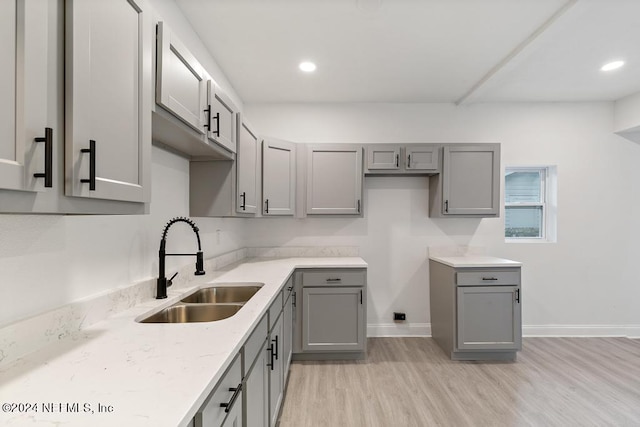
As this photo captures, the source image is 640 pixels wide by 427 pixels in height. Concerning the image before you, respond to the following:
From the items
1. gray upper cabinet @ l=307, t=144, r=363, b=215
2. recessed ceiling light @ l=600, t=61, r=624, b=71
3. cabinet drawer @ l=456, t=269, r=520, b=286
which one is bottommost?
cabinet drawer @ l=456, t=269, r=520, b=286

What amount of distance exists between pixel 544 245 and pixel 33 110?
4.46m

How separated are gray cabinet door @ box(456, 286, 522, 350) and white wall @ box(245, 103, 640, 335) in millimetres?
704

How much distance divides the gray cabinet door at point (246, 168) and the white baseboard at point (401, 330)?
2.04m

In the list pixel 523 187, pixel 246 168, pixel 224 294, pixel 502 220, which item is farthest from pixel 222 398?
pixel 523 187

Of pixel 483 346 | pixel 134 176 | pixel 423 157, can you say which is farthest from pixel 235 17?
pixel 483 346

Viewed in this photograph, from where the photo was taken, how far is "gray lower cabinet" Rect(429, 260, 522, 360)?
2996 millimetres

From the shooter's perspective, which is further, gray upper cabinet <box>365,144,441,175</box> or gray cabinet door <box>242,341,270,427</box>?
gray upper cabinet <box>365,144,441,175</box>

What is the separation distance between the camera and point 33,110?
698mm

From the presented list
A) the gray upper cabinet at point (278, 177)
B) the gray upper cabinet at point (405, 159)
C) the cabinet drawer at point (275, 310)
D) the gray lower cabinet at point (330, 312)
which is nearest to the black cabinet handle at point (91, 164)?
the cabinet drawer at point (275, 310)

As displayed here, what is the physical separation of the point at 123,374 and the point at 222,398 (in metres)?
0.30

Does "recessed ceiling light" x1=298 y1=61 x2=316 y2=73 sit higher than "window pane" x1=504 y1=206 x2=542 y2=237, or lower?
higher

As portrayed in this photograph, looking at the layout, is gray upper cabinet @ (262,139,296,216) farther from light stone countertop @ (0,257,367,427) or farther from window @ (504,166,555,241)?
window @ (504,166,555,241)

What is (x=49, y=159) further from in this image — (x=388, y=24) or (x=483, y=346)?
(x=483, y=346)

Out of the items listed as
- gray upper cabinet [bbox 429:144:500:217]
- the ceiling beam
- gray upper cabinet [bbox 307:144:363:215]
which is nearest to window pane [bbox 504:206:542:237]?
gray upper cabinet [bbox 429:144:500:217]
